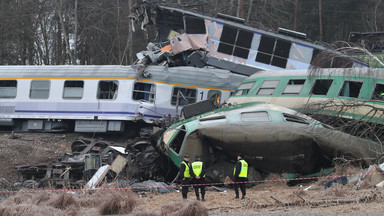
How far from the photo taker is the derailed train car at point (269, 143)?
15.0 meters

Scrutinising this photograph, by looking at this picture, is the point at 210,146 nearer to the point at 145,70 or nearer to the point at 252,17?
the point at 145,70

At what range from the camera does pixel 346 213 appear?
1013 centimetres

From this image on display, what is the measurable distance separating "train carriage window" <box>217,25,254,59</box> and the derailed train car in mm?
10575

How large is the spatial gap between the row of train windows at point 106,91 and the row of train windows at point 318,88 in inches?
125

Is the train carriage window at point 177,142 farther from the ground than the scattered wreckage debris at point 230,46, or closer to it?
closer to it

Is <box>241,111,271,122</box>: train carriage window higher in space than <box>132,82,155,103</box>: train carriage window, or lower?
higher

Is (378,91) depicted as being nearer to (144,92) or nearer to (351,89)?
(351,89)

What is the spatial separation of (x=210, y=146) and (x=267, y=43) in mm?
11683

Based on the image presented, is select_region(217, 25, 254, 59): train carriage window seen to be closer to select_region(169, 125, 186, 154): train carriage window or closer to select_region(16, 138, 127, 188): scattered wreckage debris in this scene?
select_region(16, 138, 127, 188): scattered wreckage debris

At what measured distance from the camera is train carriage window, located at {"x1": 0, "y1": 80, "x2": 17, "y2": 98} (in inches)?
958

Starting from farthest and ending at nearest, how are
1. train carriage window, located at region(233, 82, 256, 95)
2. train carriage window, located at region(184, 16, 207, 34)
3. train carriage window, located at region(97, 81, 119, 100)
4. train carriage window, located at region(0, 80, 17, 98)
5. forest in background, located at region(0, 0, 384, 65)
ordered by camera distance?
forest in background, located at region(0, 0, 384, 65) < train carriage window, located at region(184, 16, 207, 34) < train carriage window, located at region(0, 80, 17, 98) < train carriage window, located at region(97, 81, 119, 100) < train carriage window, located at region(233, 82, 256, 95)

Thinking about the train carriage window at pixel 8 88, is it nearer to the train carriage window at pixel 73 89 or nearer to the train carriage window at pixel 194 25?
the train carriage window at pixel 73 89

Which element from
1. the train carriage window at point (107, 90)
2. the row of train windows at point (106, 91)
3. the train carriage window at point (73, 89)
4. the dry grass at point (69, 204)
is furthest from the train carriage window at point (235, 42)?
the dry grass at point (69, 204)

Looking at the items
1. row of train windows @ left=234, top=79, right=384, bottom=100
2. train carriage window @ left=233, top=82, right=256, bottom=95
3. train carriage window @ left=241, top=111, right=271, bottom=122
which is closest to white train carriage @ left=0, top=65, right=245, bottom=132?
train carriage window @ left=233, top=82, right=256, bottom=95
